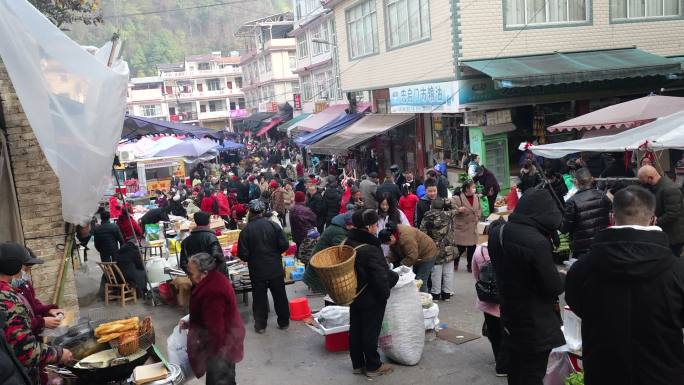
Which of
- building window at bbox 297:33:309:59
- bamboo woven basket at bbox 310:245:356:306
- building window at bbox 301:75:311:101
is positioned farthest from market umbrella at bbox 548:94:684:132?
building window at bbox 297:33:309:59

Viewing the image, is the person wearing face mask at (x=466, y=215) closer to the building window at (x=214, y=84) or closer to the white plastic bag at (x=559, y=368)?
the white plastic bag at (x=559, y=368)

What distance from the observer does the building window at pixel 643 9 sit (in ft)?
51.9

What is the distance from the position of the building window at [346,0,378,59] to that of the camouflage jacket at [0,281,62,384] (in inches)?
710

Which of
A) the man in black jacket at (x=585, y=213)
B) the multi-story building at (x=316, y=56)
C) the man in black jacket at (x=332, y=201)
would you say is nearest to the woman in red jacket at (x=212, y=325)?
the man in black jacket at (x=585, y=213)

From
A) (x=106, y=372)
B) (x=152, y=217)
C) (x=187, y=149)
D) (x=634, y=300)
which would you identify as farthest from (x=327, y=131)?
(x=634, y=300)

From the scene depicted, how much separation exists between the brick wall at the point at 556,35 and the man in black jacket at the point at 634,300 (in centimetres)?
1272

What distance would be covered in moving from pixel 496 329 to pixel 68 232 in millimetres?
5449

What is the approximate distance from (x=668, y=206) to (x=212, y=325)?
5.11 m

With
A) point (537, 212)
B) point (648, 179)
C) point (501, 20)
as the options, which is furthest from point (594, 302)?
point (501, 20)

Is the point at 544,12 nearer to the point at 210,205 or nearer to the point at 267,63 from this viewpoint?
the point at 210,205

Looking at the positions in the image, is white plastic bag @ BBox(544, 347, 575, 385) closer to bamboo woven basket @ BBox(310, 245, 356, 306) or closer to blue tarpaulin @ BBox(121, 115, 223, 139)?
bamboo woven basket @ BBox(310, 245, 356, 306)

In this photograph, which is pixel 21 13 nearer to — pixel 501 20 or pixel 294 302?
pixel 294 302

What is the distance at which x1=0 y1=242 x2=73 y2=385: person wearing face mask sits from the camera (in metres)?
3.83

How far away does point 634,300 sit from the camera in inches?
115
